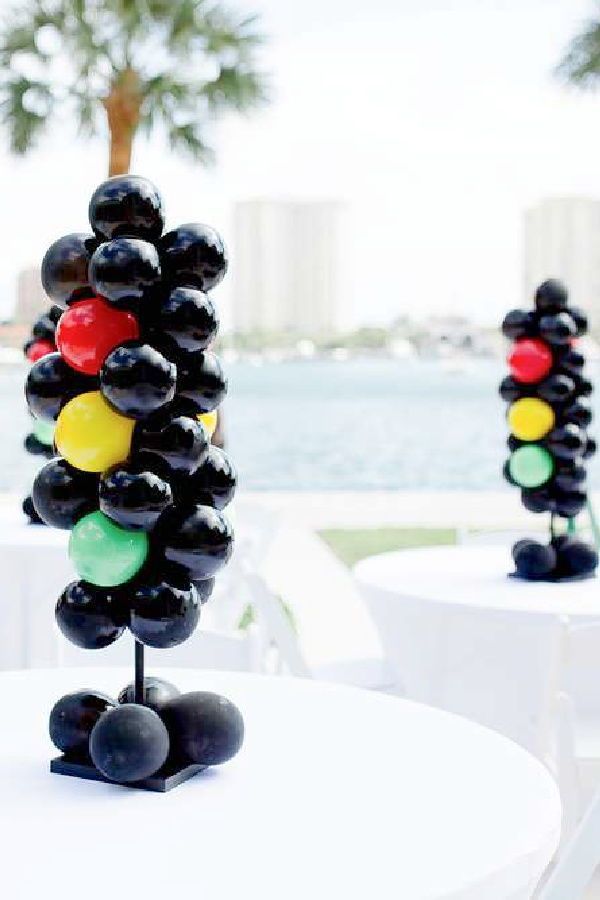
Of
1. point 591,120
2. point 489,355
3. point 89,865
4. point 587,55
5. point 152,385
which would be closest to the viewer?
point 89,865

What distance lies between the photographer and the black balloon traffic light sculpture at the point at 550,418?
331 centimetres

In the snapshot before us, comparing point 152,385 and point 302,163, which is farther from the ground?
point 302,163

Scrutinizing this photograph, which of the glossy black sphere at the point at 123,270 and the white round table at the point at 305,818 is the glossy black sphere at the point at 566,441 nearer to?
the white round table at the point at 305,818

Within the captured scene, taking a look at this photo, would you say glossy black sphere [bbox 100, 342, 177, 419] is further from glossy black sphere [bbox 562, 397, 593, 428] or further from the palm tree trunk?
the palm tree trunk

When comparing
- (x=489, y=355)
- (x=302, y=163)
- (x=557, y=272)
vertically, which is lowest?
(x=489, y=355)

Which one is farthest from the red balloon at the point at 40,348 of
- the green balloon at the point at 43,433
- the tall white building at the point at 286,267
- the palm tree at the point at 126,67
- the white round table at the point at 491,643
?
the tall white building at the point at 286,267

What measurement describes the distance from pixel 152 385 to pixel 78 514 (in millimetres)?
210

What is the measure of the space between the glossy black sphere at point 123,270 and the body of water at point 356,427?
26.0 meters

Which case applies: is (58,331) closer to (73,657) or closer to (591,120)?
(73,657)

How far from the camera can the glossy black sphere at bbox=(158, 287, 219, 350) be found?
1.67 metres

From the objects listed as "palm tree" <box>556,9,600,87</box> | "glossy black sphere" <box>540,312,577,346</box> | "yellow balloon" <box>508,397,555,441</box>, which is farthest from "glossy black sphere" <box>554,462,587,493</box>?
"palm tree" <box>556,9,600,87</box>

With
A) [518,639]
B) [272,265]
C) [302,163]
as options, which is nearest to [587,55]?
[518,639]

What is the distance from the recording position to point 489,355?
50.7m

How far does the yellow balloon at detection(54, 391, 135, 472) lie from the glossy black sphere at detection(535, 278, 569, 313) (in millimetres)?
1910
